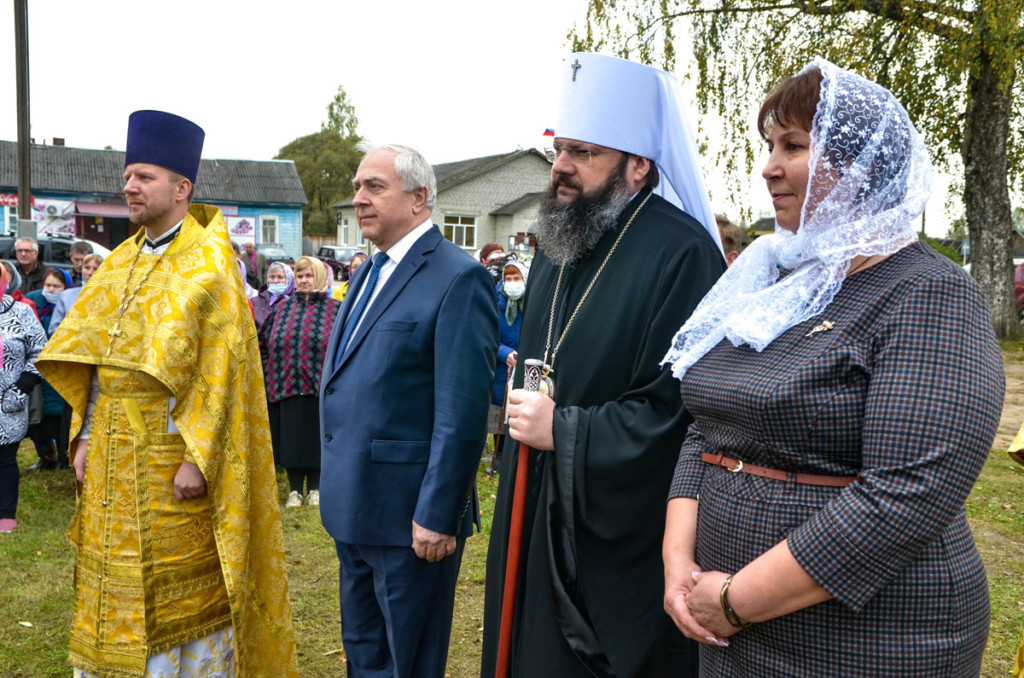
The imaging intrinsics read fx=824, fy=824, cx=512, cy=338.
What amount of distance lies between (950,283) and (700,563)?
32.0 inches

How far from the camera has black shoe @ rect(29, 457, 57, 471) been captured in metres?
7.31

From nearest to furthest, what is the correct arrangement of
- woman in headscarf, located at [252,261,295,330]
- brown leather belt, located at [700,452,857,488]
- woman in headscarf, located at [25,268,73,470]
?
brown leather belt, located at [700,452,857,488] < woman in headscarf, located at [25,268,73,470] < woman in headscarf, located at [252,261,295,330]

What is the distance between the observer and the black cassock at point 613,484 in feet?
7.13

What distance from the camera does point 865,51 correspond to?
1251 centimetres

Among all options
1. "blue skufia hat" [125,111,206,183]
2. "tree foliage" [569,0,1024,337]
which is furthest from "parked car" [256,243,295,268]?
"blue skufia hat" [125,111,206,183]

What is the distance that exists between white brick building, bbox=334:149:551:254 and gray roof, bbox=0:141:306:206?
3734mm

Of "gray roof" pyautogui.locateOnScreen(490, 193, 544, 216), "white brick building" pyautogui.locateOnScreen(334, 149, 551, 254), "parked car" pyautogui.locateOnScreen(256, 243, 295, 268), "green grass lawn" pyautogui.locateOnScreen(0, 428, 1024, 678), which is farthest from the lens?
"white brick building" pyautogui.locateOnScreen(334, 149, 551, 254)

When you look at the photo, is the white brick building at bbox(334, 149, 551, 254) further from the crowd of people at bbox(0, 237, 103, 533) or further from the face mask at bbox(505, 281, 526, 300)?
→ the crowd of people at bbox(0, 237, 103, 533)

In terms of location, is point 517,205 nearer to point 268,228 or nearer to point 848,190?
point 268,228

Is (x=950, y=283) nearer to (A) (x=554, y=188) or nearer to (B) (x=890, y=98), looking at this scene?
(B) (x=890, y=98)

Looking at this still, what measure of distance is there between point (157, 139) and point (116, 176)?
37111 millimetres

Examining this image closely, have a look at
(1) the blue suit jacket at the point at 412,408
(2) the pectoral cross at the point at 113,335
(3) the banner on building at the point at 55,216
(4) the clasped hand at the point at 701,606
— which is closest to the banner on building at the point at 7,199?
(3) the banner on building at the point at 55,216

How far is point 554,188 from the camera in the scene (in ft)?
8.53

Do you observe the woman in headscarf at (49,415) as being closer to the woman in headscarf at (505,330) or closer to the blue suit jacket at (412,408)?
the woman in headscarf at (505,330)
